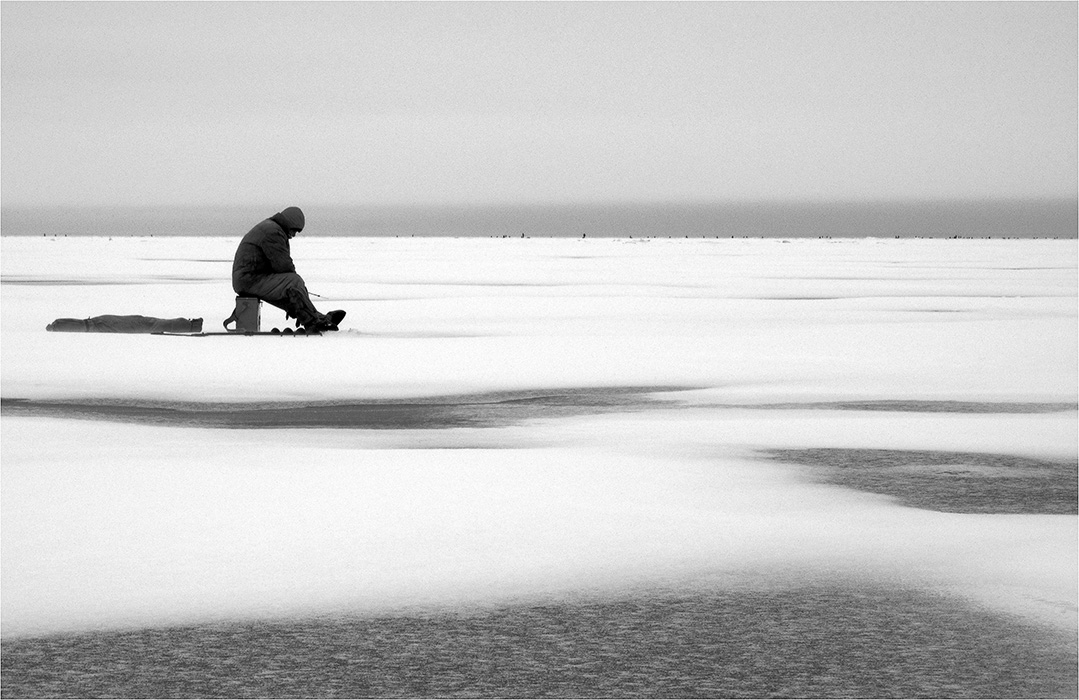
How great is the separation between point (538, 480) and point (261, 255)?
10.3m

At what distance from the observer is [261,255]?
679 inches

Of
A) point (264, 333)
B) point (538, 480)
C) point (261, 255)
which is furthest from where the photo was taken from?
point (261, 255)

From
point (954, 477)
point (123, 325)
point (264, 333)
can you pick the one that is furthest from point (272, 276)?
point (954, 477)

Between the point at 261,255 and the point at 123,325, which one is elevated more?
the point at 261,255

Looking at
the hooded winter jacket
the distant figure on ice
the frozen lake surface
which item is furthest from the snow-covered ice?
the hooded winter jacket

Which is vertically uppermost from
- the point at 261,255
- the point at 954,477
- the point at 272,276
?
the point at 261,255

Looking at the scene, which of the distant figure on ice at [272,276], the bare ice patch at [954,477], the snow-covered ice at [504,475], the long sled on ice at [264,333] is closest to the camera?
the snow-covered ice at [504,475]

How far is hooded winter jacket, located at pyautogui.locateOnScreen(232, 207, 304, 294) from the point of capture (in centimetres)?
1719

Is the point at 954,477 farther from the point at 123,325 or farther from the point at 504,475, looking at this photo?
the point at 123,325

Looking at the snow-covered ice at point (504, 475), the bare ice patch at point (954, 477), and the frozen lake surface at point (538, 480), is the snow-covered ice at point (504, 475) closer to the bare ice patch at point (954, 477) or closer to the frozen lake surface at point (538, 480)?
the frozen lake surface at point (538, 480)

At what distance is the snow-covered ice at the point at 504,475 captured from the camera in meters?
5.44

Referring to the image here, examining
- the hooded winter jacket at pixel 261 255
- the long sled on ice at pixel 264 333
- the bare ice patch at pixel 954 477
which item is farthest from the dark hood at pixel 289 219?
the bare ice patch at pixel 954 477

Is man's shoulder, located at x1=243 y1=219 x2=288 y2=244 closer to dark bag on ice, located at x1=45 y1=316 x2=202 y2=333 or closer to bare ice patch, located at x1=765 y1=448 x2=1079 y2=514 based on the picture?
dark bag on ice, located at x1=45 y1=316 x2=202 y2=333

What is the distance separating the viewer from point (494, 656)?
4477mm
